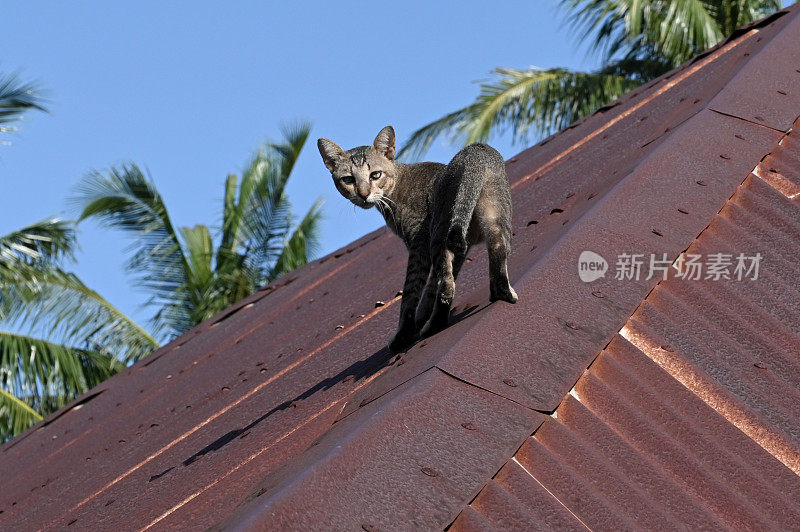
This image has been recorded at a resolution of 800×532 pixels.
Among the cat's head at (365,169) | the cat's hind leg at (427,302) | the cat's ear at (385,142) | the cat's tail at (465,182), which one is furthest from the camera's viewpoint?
the cat's ear at (385,142)

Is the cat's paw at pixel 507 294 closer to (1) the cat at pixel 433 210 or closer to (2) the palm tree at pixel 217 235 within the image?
(1) the cat at pixel 433 210

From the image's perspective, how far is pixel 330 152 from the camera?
4.71 meters

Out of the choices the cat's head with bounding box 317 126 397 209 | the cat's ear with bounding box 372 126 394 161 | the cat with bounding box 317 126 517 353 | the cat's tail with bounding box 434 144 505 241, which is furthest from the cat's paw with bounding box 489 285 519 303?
the cat's ear with bounding box 372 126 394 161

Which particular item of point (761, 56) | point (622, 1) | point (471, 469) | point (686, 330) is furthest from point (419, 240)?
point (622, 1)

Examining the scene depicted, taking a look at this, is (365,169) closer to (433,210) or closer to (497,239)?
(433,210)

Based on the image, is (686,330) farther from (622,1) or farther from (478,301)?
(622,1)

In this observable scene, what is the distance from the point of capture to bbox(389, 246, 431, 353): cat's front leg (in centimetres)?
382

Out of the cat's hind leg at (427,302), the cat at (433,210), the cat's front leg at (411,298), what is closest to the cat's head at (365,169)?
the cat at (433,210)

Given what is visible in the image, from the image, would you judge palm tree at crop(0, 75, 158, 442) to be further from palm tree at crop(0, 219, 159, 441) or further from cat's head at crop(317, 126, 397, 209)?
cat's head at crop(317, 126, 397, 209)

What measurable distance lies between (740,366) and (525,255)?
118cm

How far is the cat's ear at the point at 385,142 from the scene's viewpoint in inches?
180

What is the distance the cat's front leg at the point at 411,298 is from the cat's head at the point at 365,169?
1.47ft

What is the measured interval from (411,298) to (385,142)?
98 cm

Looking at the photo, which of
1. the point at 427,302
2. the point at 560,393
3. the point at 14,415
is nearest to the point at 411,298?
the point at 427,302
